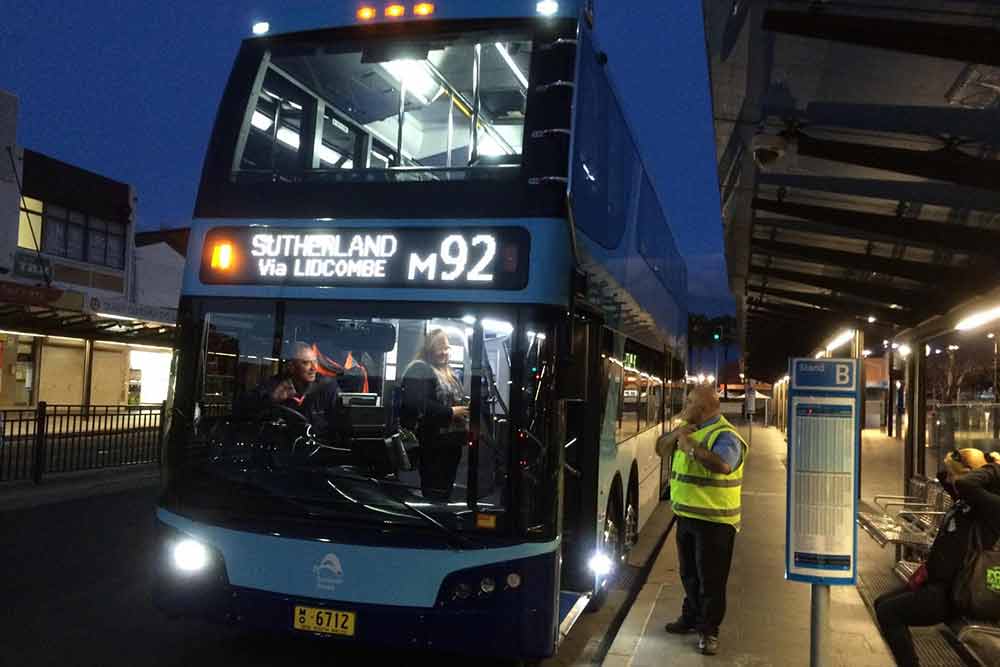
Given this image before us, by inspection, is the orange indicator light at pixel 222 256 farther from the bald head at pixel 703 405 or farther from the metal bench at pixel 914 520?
the metal bench at pixel 914 520

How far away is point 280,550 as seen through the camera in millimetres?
5164

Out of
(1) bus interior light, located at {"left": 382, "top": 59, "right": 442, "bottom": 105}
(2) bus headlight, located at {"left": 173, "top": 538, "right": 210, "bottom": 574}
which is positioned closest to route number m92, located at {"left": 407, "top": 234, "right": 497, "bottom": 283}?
(1) bus interior light, located at {"left": 382, "top": 59, "right": 442, "bottom": 105}

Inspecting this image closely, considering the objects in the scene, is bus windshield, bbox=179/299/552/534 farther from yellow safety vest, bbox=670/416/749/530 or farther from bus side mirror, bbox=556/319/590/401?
yellow safety vest, bbox=670/416/749/530

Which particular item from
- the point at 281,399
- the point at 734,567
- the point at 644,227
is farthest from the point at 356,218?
the point at 734,567

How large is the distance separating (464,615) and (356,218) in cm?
243

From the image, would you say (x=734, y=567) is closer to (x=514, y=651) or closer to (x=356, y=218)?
(x=514, y=651)

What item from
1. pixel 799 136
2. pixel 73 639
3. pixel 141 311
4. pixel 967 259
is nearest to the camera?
pixel 73 639

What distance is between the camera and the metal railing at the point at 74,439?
14.0 m

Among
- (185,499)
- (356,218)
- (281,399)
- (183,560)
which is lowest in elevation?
(183,560)

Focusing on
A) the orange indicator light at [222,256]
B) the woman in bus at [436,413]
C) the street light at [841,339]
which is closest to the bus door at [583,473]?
the woman in bus at [436,413]

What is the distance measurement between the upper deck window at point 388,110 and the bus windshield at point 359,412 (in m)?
1.00

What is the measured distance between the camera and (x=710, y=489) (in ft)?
20.6

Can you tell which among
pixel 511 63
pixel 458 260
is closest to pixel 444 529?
pixel 458 260

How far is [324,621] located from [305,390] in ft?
4.51
